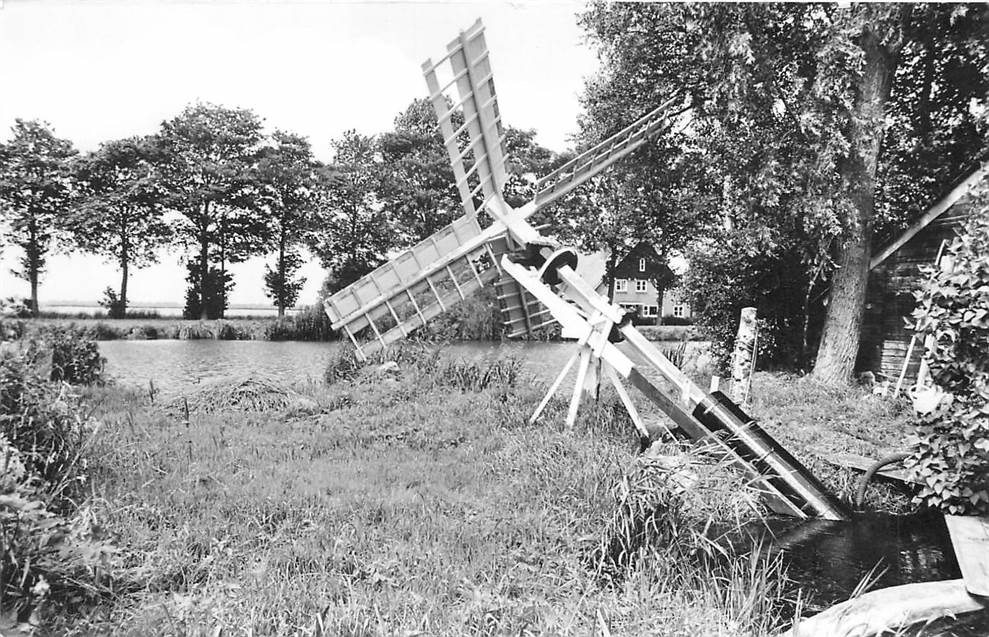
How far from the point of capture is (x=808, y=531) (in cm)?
393

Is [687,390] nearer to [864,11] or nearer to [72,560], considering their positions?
[72,560]

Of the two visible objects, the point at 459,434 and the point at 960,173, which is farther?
the point at 960,173

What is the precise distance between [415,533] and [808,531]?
2854 millimetres

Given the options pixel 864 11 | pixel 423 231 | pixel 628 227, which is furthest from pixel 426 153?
pixel 864 11

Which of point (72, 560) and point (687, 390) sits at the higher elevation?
point (687, 390)

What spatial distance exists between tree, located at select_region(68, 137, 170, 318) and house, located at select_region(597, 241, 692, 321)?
4936 millimetres

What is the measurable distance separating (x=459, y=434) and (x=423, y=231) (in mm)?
2800

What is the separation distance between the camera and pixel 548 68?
539 cm

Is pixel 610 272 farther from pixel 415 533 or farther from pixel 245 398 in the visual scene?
pixel 415 533

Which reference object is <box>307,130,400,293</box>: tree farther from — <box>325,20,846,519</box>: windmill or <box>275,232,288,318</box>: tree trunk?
<box>325,20,846,519</box>: windmill

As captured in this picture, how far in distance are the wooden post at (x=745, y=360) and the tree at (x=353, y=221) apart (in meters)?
4.28

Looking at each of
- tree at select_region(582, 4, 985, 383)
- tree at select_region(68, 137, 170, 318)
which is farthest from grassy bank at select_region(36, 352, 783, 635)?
tree at select_region(582, 4, 985, 383)

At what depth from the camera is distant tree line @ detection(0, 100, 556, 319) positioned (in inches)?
182

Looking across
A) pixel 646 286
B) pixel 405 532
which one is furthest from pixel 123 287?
pixel 646 286
